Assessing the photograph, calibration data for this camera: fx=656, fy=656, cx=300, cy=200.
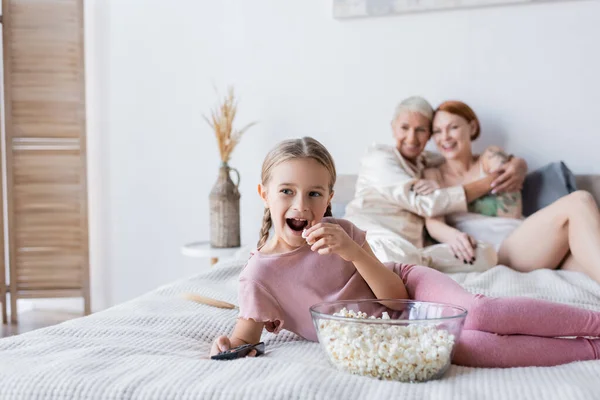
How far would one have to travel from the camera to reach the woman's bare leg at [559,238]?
2.12 metres

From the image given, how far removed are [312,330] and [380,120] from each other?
186 cm

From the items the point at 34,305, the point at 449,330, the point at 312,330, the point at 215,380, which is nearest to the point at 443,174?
the point at 312,330

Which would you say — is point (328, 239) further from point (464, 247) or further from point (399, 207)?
point (399, 207)

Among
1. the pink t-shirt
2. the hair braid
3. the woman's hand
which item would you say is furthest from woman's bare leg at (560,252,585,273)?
the hair braid

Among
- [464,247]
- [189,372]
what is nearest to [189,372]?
[189,372]

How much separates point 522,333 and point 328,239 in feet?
1.33

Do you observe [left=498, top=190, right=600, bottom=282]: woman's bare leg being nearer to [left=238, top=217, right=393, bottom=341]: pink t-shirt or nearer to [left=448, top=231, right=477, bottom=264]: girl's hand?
[left=448, top=231, right=477, bottom=264]: girl's hand

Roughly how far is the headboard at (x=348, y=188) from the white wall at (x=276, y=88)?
19cm

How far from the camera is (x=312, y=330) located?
1.36 m

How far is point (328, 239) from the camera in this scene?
3.87 feet

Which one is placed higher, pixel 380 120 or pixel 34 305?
pixel 380 120

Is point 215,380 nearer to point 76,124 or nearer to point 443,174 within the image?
point 443,174

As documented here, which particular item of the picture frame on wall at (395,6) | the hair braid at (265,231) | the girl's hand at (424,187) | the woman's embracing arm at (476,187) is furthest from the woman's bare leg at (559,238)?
the hair braid at (265,231)

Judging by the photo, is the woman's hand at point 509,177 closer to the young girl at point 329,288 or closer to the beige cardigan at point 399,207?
the beige cardigan at point 399,207
